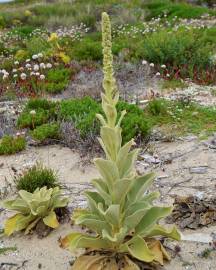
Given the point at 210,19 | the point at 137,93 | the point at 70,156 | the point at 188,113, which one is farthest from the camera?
the point at 210,19

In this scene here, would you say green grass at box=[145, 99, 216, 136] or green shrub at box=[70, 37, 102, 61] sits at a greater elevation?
green grass at box=[145, 99, 216, 136]

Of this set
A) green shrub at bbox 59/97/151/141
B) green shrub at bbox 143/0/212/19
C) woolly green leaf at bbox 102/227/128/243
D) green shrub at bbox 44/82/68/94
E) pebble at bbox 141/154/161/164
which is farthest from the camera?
green shrub at bbox 143/0/212/19

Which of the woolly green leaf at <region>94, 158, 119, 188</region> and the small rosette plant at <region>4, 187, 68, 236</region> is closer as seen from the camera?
the woolly green leaf at <region>94, 158, 119, 188</region>

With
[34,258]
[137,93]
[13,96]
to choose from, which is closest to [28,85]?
[13,96]

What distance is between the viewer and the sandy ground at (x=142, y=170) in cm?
473

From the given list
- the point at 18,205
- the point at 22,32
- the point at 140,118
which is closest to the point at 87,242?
the point at 18,205

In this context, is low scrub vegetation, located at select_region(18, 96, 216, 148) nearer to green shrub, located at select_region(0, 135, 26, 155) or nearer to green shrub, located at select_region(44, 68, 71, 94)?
green shrub, located at select_region(0, 135, 26, 155)

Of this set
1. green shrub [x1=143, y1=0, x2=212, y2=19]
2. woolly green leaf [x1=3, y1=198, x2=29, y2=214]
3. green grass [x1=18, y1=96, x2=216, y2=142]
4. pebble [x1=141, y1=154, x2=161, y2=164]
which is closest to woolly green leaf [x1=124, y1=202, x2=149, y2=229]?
woolly green leaf [x1=3, y1=198, x2=29, y2=214]

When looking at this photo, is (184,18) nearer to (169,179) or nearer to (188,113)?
(188,113)

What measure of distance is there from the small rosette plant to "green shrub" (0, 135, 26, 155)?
6.65 feet

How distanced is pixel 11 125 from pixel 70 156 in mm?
1571

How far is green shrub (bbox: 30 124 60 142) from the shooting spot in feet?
24.4

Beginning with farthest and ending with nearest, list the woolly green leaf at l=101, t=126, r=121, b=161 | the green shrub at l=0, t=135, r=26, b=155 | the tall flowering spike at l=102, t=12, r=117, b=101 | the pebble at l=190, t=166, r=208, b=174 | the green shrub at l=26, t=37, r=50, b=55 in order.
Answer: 1. the green shrub at l=26, t=37, r=50, b=55
2. the green shrub at l=0, t=135, r=26, b=155
3. the pebble at l=190, t=166, r=208, b=174
4. the woolly green leaf at l=101, t=126, r=121, b=161
5. the tall flowering spike at l=102, t=12, r=117, b=101

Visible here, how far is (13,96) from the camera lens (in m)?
9.75
